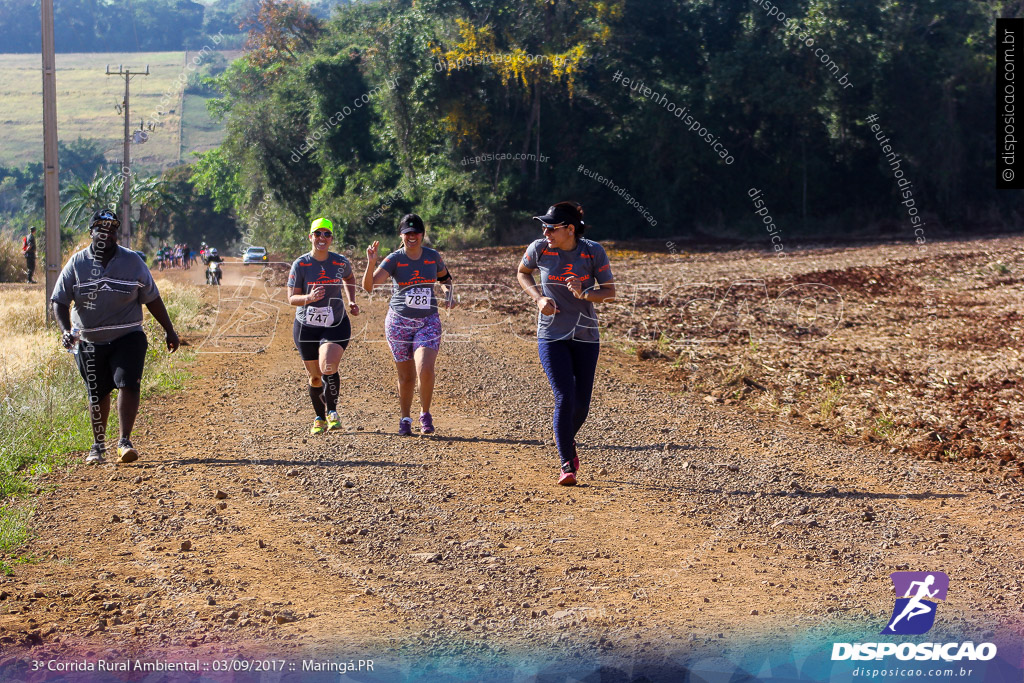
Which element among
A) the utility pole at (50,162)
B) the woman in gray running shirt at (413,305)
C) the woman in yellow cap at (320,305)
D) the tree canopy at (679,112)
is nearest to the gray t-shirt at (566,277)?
the woman in gray running shirt at (413,305)

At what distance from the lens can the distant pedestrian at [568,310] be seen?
22.4ft

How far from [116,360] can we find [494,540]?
11.5ft

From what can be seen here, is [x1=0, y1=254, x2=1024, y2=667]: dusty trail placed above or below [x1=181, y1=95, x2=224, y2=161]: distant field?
below

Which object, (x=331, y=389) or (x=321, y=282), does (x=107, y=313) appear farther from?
(x=331, y=389)

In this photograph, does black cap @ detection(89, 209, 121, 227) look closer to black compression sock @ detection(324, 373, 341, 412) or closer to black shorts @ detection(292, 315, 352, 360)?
black shorts @ detection(292, 315, 352, 360)

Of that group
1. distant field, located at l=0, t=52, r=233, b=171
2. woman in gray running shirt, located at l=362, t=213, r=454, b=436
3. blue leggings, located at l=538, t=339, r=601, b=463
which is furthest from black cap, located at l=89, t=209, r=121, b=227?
distant field, located at l=0, t=52, r=233, b=171

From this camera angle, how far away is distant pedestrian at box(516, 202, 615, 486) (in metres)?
6.82

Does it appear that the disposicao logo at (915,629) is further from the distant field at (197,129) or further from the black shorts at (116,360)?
the distant field at (197,129)

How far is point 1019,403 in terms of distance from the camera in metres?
9.59

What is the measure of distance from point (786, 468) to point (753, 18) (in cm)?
3402

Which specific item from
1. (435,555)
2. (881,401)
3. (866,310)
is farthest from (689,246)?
(435,555)

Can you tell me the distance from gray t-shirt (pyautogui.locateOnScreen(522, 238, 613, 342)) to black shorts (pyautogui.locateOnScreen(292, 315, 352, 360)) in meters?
2.30

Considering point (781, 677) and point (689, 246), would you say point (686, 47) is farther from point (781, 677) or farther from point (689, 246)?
point (781, 677)

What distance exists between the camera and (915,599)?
4.63 metres
